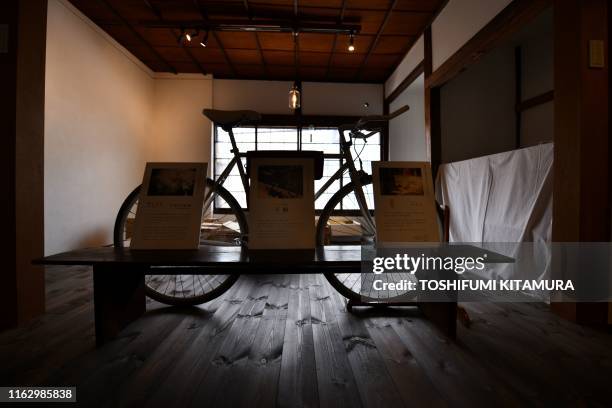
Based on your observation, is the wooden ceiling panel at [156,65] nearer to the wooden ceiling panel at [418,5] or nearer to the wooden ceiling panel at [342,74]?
the wooden ceiling panel at [342,74]

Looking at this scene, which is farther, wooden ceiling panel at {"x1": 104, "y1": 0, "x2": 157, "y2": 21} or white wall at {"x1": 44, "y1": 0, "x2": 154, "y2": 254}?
wooden ceiling panel at {"x1": 104, "y1": 0, "x2": 157, "y2": 21}

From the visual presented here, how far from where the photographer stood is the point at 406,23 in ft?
11.5

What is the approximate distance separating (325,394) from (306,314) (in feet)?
2.19

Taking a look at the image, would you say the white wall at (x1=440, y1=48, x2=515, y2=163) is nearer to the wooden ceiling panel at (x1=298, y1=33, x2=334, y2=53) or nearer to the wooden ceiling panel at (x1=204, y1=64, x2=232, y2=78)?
the wooden ceiling panel at (x1=298, y1=33, x2=334, y2=53)

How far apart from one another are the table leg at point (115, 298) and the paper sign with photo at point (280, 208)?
1.75 ft

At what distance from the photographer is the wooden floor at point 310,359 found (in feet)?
3.07

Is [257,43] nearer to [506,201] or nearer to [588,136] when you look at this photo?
[506,201]

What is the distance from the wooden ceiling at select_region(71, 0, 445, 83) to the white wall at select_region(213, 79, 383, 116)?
139 mm

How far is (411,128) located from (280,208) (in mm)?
4087

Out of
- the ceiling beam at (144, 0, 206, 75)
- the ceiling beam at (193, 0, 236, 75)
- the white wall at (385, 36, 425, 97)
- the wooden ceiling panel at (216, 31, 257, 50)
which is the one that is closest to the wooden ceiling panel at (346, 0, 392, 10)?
the white wall at (385, 36, 425, 97)

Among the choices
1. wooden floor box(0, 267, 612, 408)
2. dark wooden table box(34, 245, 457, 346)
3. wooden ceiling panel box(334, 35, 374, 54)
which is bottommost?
wooden floor box(0, 267, 612, 408)

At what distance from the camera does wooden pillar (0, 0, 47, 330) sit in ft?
4.76

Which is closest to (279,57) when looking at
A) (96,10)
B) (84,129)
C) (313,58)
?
(313,58)

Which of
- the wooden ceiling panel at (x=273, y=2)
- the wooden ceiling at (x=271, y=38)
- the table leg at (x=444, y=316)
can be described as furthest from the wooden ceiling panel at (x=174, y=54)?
the table leg at (x=444, y=316)
